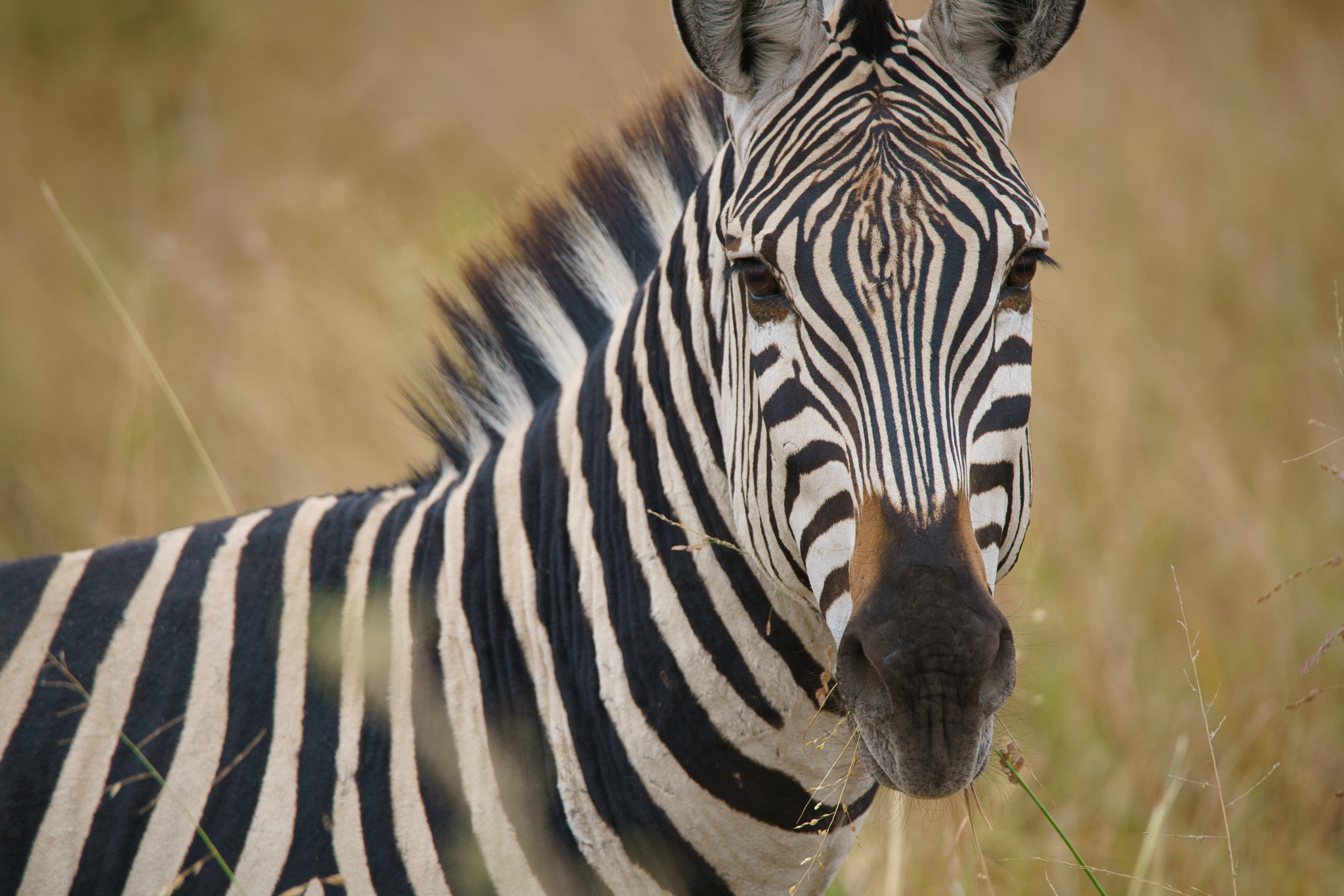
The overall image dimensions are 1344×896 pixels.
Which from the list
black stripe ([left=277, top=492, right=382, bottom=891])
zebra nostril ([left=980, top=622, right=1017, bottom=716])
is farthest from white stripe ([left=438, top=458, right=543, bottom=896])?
zebra nostril ([left=980, top=622, right=1017, bottom=716])

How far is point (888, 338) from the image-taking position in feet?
5.54

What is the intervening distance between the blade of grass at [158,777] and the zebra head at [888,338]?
4.36 ft

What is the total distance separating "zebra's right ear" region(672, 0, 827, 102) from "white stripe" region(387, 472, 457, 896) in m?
1.28

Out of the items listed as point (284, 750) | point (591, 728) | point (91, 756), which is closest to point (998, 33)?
point (591, 728)

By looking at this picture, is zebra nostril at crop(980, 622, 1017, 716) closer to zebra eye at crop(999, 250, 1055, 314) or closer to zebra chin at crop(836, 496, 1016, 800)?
zebra chin at crop(836, 496, 1016, 800)

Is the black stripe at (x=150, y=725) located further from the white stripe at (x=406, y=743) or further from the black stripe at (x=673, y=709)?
the black stripe at (x=673, y=709)

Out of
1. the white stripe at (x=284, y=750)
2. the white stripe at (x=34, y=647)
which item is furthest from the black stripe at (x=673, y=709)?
the white stripe at (x=34, y=647)

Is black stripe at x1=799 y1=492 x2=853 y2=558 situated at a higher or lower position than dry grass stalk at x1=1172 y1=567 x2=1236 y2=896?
higher

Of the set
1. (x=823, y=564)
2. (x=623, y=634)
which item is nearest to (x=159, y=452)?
(x=623, y=634)

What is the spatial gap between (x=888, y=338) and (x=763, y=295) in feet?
0.89

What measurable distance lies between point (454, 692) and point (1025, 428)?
138cm

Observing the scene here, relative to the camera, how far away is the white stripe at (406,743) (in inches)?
77.6

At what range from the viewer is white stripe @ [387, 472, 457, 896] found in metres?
1.97

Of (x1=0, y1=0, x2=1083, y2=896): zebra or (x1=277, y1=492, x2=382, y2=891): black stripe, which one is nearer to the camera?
(x1=0, y1=0, x2=1083, y2=896): zebra
